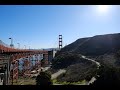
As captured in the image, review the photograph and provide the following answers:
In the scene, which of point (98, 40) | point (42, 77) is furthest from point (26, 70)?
point (98, 40)
